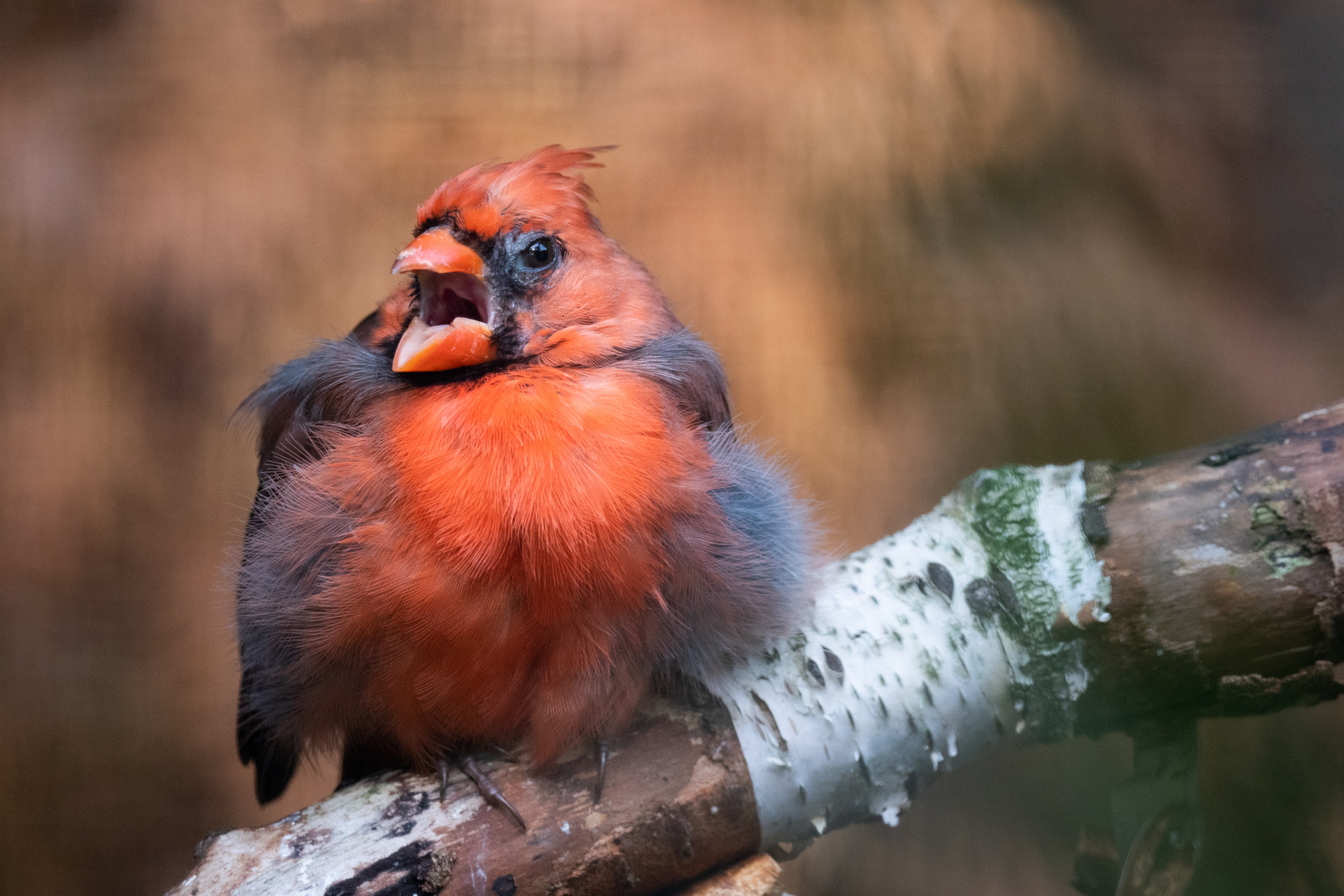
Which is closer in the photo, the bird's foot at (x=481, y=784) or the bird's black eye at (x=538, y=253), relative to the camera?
the bird's foot at (x=481, y=784)

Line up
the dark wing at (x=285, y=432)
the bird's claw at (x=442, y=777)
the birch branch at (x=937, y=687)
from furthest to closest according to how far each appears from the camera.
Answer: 1. the dark wing at (x=285, y=432)
2. the bird's claw at (x=442, y=777)
3. the birch branch at (x=937, y=687)

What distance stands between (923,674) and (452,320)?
99 cm

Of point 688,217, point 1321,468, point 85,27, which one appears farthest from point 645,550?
point 85,27

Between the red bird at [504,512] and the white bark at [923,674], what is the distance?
11 centimetres

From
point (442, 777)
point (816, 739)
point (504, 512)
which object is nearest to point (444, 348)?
point (504, 512)

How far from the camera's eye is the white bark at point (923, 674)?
4.70ft

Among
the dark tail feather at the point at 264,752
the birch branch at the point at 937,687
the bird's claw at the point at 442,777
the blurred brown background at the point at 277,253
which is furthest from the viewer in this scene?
the blurred brown background at the point at 277,253

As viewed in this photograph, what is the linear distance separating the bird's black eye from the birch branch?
76cm

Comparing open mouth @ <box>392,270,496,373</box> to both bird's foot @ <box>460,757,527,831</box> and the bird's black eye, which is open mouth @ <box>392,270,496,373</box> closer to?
the bird's black eye

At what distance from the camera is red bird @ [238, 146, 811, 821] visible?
1.32 meters

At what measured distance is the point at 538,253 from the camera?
1552 millimetres

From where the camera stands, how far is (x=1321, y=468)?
1420mm

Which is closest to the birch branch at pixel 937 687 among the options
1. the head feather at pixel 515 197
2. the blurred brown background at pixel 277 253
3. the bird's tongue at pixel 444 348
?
the blurred brown background at pixel 277 253

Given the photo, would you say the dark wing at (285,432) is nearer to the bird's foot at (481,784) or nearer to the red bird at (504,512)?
the red bird at (504,512)
